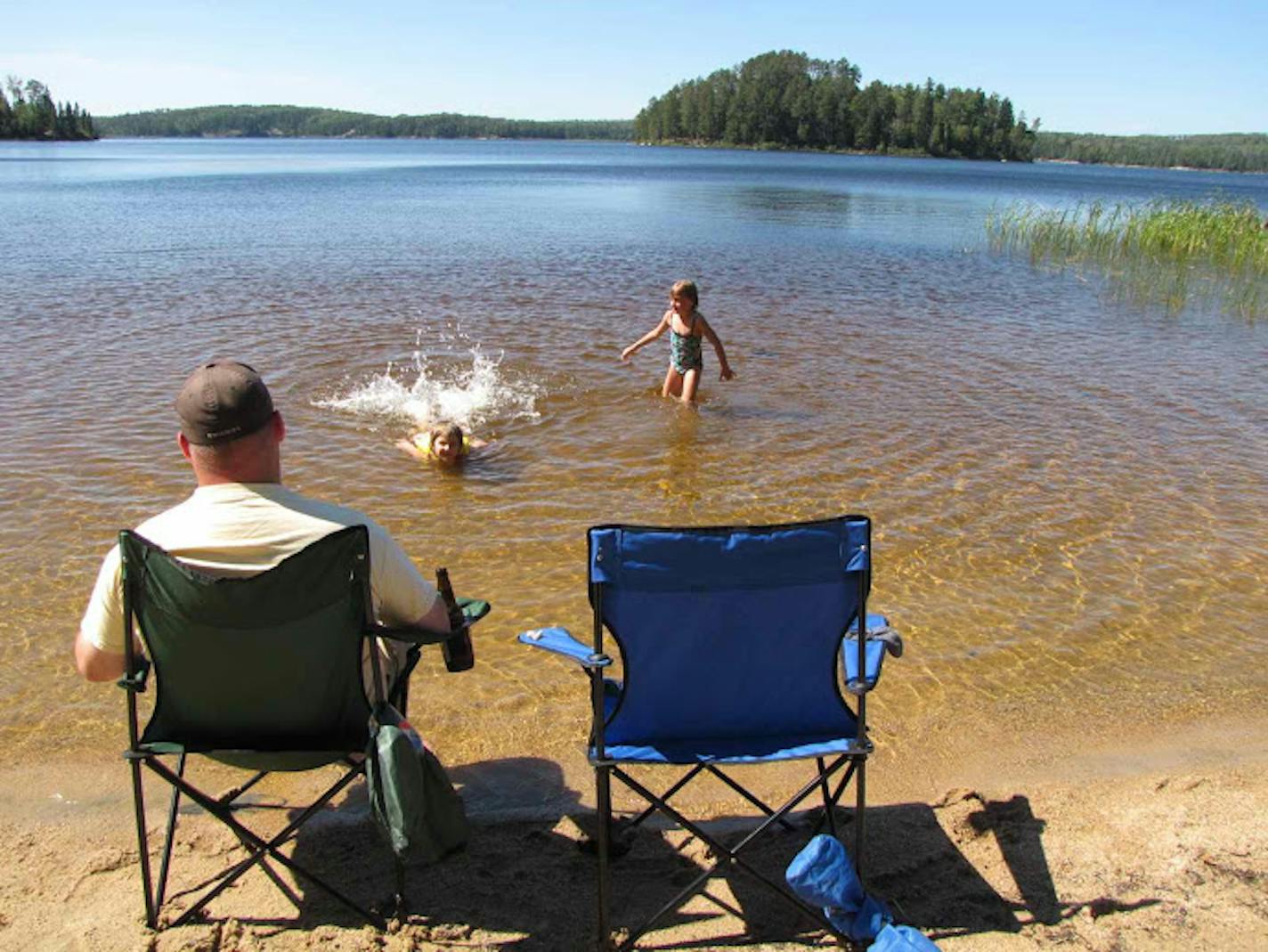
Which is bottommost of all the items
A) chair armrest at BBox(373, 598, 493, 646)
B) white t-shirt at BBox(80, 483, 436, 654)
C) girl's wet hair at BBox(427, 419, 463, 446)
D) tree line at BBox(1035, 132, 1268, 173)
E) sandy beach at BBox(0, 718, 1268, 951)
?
sandy beach at BBox(0, 718, 1268, 951)

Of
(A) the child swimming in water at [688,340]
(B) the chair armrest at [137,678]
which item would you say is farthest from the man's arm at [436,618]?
(A) the child swimming in water at [688,340]

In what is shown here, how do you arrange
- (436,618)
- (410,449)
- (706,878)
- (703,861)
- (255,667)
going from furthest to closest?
(410,449)
(703,861)
(436,618)
(706,878)
(255,667)

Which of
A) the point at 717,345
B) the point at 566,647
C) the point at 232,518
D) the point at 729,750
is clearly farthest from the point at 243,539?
the point at 717,345

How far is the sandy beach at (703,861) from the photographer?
3.15m

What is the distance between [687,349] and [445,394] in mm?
2585

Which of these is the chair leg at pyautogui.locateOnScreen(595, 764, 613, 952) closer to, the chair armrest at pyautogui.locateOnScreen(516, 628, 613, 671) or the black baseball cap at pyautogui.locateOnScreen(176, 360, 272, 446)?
the chair armrest at pyautogui.locateOnScreen(516, 628, 613, 671)

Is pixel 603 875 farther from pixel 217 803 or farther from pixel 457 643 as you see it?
pixel 217 803

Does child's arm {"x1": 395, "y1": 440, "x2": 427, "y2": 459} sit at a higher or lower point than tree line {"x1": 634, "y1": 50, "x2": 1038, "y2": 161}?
lower

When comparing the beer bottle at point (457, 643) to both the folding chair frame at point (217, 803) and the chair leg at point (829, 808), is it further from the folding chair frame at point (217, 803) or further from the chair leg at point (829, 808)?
the chair leg at point (829, 808)

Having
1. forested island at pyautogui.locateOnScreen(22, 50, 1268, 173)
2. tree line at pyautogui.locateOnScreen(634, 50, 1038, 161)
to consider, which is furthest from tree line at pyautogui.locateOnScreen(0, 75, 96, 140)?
tree line at pyautogui.locateOnScreen(634, 50, 1038, 161)

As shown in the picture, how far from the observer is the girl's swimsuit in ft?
34.0

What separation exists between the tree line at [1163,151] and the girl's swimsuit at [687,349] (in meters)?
159

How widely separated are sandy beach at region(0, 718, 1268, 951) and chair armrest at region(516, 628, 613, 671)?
83cm

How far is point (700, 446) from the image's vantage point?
8.97 meters
